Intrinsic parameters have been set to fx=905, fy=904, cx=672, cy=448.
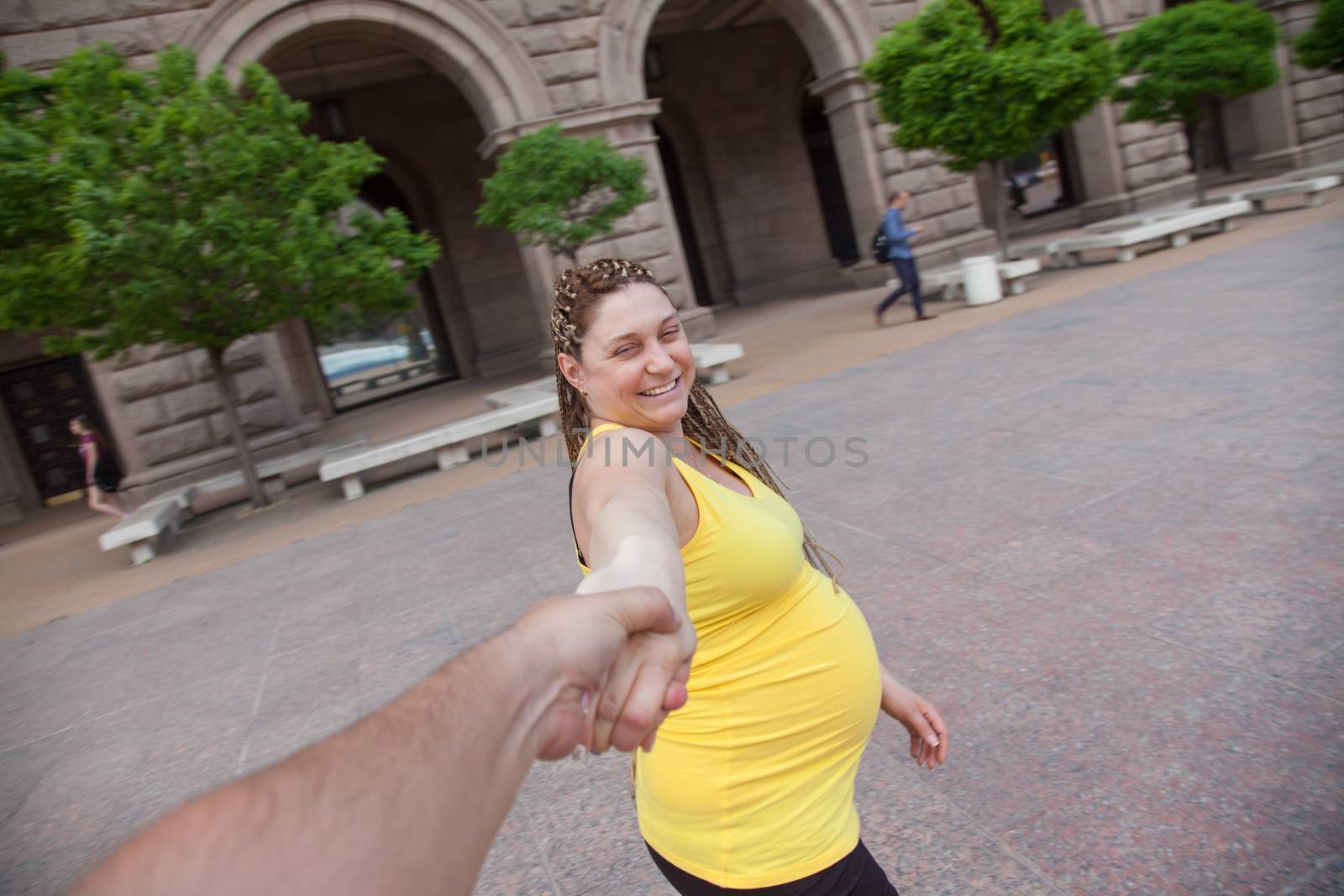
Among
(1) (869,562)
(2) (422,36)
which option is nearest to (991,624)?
(1) (869,562)

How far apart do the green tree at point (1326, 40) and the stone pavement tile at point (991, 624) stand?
18268 millimetres

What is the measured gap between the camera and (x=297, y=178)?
29.9ft

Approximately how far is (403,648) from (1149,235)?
476 inches

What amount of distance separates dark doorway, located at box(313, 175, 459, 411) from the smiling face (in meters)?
18.6

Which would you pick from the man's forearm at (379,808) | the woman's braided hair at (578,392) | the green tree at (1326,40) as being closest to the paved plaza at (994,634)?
the woman's braided hair at (578,392)

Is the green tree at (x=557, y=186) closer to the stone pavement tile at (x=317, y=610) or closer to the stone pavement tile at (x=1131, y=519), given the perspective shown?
the stone pavement tile at (x=317, y=610)

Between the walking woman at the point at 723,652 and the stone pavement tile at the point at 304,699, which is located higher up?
the walking woman at the point at 723,652

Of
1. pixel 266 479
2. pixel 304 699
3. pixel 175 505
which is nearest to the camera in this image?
pixel 304 699

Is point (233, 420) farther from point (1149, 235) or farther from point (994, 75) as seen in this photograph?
point (1149, 235)

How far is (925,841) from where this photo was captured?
2.51m

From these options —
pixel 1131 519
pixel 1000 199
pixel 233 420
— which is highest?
pixel 1000 199

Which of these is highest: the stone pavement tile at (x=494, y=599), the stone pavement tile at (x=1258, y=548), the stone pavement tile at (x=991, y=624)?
the stone pavement tile at (x=494, y=599)

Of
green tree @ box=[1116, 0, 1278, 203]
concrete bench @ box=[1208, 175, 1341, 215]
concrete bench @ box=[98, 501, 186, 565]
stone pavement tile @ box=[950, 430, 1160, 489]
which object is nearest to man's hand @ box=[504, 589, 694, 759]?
stone pavement tile @ box=[950, 430, 1160, 489]

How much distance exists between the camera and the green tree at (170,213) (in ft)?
26.8
